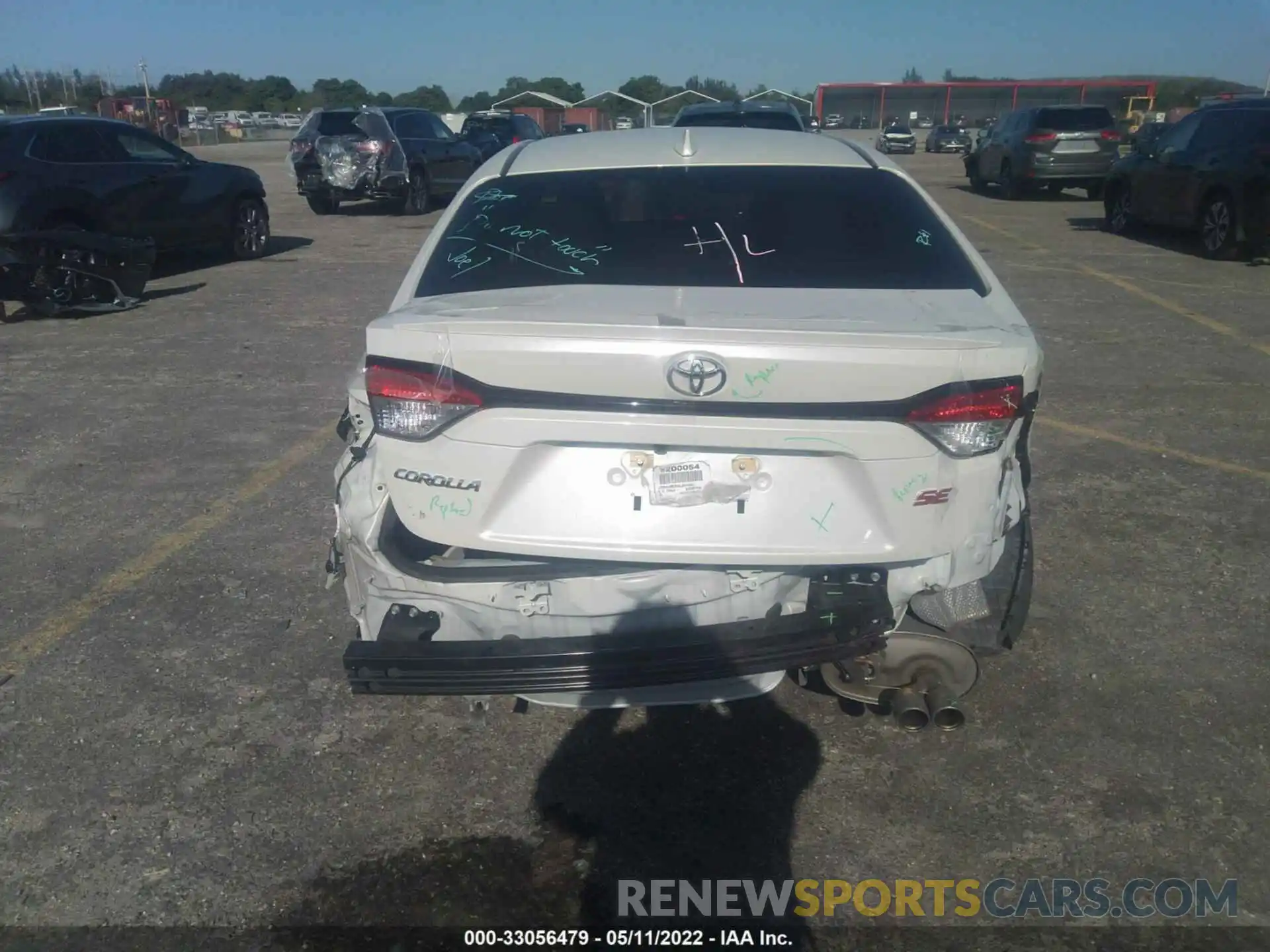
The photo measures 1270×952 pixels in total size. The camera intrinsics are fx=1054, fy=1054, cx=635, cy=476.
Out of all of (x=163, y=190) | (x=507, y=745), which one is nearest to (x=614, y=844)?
(x=507, y=745)

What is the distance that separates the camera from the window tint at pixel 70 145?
10430 mm

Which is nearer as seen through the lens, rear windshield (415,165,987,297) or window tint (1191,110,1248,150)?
rear windshield (415,165,987,297)

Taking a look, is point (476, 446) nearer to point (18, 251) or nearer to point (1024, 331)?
point (1024, 331)

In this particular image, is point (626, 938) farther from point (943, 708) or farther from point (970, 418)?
point (970, 418)

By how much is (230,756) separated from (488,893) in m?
Answer: 1.04

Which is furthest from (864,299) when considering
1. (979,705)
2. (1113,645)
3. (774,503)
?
(1113,645)

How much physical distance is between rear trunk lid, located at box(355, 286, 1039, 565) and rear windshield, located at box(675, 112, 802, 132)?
1184cm

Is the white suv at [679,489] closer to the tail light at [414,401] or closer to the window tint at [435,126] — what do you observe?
the tail light at [414,401]

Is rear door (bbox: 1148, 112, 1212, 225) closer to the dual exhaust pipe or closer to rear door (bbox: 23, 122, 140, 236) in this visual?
the dual exhaust pipe

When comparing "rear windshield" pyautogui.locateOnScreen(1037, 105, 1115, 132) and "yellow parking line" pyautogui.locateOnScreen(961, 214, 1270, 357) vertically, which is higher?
"rear windshield" pyautogui.locateOnScreen(1037, 105, 1115, 132)

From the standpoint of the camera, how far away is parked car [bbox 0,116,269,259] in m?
10.1

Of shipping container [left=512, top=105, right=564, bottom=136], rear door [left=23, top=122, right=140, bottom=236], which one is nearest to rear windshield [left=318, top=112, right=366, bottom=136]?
rear door [left=23, top=122, right=140, bottom=236]

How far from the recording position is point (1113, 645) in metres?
3.77

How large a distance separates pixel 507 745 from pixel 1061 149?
19907 millimetres
